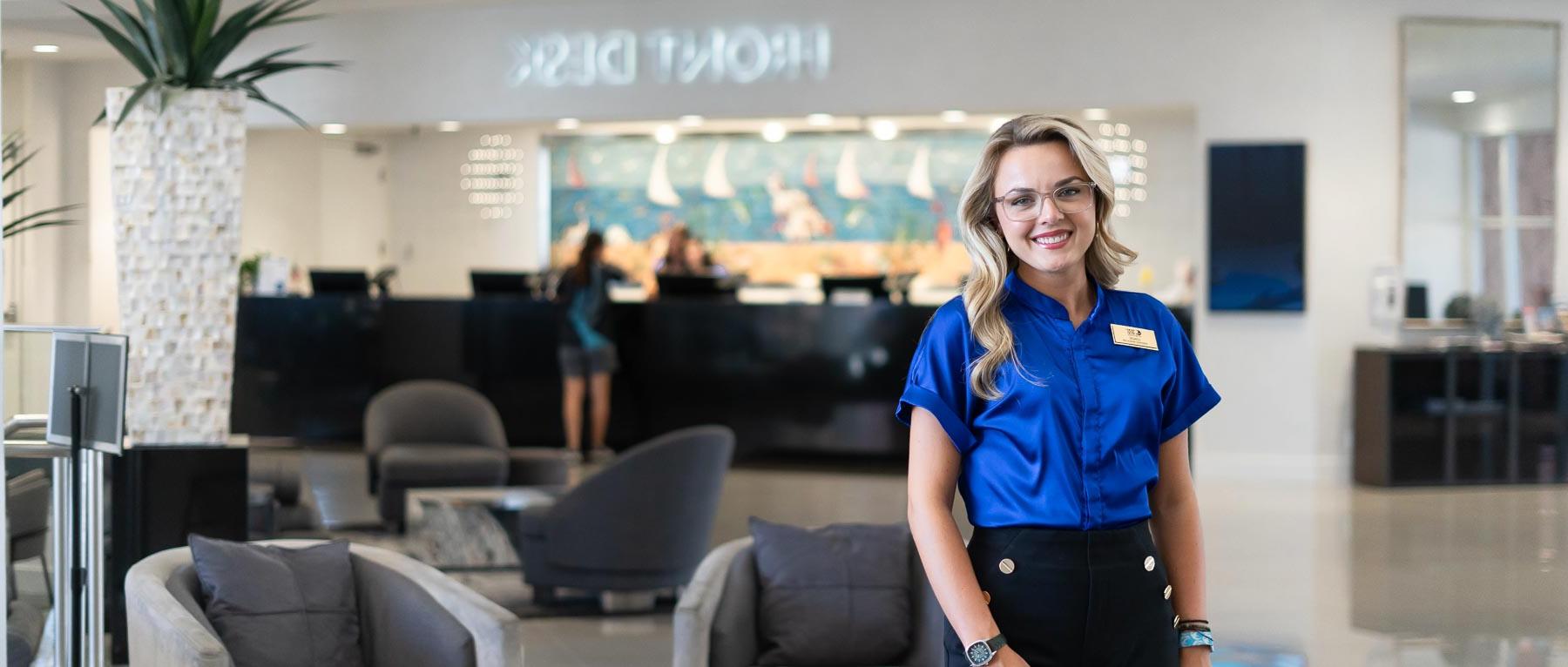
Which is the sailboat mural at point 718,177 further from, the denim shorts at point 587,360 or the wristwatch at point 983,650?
the wristwatch at point 983,650

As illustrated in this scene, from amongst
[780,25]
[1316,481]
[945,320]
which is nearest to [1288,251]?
[1316,481]

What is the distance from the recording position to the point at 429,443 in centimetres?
761

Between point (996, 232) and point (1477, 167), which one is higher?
point (1477, 167)

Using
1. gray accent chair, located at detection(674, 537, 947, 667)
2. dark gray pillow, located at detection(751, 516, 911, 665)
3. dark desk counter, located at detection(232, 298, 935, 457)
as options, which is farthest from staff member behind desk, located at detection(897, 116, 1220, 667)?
dark desk counter, located at detection(232, 298, 935, 457)

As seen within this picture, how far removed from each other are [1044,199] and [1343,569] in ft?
18.2

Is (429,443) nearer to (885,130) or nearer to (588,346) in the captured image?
(588,346)

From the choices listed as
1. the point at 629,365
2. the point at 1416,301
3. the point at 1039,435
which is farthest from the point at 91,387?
the point at 1416,301

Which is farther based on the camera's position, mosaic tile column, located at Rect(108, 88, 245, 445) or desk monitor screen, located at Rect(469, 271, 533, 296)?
desk monitor screen, located at Rect(469, 271, 533, 296)

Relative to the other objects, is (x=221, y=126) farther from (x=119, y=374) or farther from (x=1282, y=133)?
(x=1282, y=133)

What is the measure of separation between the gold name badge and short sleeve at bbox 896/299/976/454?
21 cm

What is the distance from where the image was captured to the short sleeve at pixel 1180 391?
2.10m

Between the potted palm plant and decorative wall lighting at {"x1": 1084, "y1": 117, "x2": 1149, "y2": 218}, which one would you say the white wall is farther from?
the potted palm plant

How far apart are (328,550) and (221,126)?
6.15 feet

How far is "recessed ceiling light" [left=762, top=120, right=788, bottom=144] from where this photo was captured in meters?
Answer: 13.6
